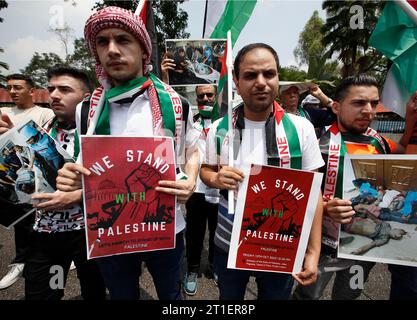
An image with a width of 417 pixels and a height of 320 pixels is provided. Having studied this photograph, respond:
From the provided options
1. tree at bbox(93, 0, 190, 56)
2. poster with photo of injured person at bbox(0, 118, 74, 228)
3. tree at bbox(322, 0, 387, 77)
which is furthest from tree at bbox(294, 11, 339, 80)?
poster with photo of injured person at bbox(0, 118, 74, 228)

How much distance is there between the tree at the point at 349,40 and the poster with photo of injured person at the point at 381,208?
22.0m

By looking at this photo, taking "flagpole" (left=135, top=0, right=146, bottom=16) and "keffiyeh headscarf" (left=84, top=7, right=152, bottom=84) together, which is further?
"flagpole" (left=135, top=0, right=146, bottom=16)

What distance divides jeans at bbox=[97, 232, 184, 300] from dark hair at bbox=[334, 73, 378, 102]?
1388 mm

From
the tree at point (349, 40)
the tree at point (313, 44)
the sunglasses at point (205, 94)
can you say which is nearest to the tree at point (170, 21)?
the sunglasses at point (205, 94)

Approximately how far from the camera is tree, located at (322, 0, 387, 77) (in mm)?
20453

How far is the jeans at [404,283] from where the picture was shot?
1620 millimetres

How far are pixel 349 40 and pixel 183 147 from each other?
26.5m

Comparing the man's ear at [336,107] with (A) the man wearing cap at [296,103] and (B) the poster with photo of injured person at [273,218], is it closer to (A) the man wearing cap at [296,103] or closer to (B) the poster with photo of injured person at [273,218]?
(B) the poster with photo of injured person at [273,218]

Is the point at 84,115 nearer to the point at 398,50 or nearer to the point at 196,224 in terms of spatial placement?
the point at 196,224

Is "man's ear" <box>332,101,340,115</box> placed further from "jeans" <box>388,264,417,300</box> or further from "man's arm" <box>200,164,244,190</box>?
"jeans" <box>388,264,417,300</box>

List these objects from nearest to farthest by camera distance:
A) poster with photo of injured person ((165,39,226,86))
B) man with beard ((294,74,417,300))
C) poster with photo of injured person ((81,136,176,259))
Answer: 1. poster with photo of injured person ((81,136,176,259))
2. man with beard ((294,74,417,300))
3. poster with photo of injured person ((165,39,226,86))

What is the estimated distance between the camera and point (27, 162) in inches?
54.9

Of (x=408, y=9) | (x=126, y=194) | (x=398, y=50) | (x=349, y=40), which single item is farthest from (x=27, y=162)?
(x=349, y=40)

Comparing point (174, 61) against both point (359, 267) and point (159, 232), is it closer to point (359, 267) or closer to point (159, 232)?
point (159, 232)
